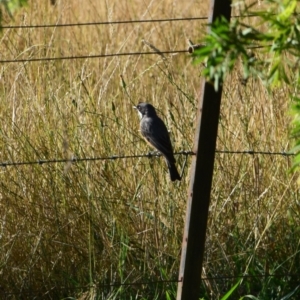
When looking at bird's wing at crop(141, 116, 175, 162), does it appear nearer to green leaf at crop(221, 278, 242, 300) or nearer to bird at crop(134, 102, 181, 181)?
bird at crop(134, 102, 181, 181)

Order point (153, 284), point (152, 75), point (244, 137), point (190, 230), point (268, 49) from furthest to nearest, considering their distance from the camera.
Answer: point (152, 75)
point (244, 137)
point (153, 284)
point (190, 230)
point (268, 49)

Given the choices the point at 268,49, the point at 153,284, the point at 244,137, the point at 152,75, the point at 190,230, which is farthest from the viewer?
the point at 152,75

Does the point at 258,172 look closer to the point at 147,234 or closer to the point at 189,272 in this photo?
the point at 147,234

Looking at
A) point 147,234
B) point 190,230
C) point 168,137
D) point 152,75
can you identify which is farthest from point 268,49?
point 152,75

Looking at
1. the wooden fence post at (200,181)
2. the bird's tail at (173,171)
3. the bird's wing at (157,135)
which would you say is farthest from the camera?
the bird's wing at (157,135)

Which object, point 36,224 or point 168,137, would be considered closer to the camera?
point 36,224

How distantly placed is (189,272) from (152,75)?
2991mm

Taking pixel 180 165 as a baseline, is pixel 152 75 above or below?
above

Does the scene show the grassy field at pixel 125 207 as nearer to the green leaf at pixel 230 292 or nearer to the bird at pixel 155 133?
the bird at pixel 155 133

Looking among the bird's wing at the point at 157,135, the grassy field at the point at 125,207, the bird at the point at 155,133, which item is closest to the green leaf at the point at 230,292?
the grassy field at the point at 125,207

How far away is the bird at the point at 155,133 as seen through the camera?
456 cm

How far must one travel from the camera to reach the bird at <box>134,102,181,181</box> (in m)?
4.56

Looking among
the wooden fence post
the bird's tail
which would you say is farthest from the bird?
the wooden fence post

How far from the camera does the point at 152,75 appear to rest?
6258 mm
